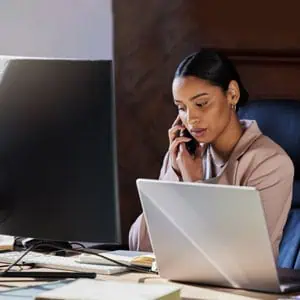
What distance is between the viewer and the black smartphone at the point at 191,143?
7.01ft

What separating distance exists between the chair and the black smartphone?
19 centimetres

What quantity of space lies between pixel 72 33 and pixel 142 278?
1535mm

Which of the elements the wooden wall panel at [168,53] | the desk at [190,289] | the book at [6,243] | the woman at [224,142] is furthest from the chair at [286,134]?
the book at [6,243]

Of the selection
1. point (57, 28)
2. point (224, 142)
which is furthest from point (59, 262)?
point (57, 28)

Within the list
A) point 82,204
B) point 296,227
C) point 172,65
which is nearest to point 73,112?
point 82,204

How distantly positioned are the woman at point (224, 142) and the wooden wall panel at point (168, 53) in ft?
2.06

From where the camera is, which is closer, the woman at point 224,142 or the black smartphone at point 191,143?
the woman at point 224,142

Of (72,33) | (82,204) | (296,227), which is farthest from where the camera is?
(72,33)

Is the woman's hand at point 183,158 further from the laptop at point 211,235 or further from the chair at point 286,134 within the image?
the laptop at point 211,235

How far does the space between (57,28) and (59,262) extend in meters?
1.42

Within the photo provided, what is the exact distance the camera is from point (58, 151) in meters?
1.48

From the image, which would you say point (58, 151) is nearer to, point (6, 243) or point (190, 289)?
point (190, 289)

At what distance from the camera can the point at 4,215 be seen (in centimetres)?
158

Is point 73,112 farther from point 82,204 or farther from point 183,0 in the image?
point 183,0
